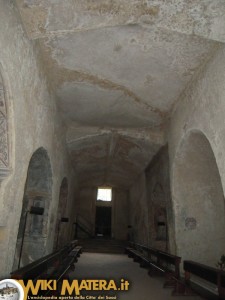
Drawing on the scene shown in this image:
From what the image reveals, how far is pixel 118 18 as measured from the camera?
368 cm

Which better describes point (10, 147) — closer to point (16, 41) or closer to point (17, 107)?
point (17, 107)

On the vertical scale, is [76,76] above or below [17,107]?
above

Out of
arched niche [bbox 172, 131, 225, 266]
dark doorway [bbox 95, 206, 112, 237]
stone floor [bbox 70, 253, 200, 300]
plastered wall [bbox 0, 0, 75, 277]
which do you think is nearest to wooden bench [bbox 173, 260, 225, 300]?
stone floor [bbox 70, 253, 200, 300]

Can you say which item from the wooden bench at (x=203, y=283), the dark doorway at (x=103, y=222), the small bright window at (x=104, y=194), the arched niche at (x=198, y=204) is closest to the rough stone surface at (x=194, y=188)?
the arched niche at (x=198, y=204)

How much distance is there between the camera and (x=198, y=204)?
21.0ft

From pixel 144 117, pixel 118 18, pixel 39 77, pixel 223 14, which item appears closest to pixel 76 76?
pixel 39 77

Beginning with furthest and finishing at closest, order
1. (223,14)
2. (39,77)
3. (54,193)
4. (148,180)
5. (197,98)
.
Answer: (148,180) < (54,193) < (197,98) < (39,77) < (223,14)

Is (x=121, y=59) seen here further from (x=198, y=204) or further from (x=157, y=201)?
(x=157, y=201)

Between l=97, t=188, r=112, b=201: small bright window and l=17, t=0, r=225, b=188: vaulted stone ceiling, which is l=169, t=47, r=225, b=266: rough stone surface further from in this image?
l=97, t=188, r=112, b=201: small bright window

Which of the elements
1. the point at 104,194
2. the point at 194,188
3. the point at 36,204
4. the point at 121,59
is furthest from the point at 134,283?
the point at 104,194

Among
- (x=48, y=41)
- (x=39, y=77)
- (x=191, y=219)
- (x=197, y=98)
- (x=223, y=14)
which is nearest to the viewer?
(x=223, y=14)

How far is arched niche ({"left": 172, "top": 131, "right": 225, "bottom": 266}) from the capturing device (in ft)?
20.0

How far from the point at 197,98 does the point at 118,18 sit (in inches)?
93.0

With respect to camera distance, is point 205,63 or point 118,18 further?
point 205,63
